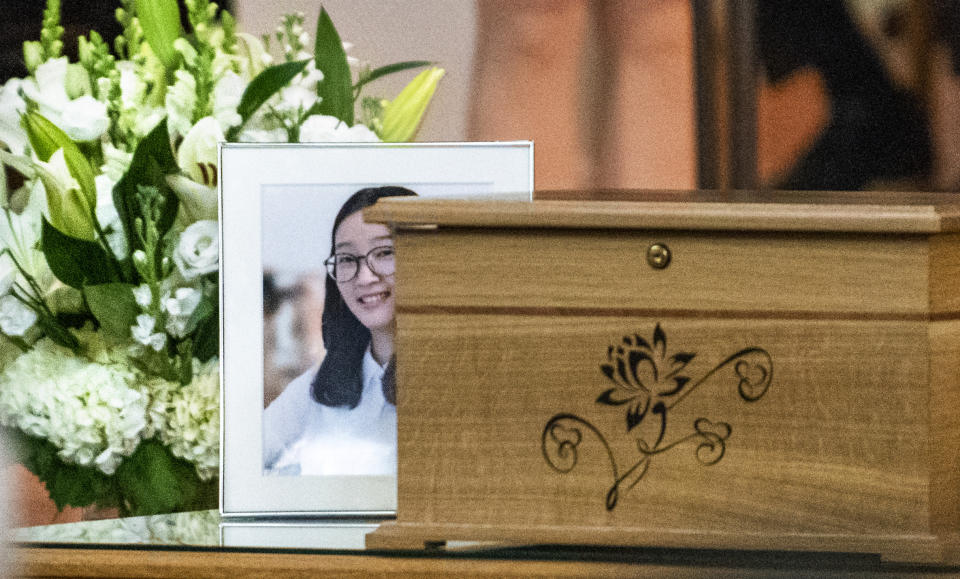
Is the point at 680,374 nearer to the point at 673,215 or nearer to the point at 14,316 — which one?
the point at 673,215

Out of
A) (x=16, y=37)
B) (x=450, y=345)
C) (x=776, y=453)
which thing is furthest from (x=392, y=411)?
(x=16, y=37)

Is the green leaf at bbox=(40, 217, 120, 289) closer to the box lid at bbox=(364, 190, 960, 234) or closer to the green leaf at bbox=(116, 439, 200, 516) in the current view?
the green leaf at bbox=(116, 439, 200, 516)

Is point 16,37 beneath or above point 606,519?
above

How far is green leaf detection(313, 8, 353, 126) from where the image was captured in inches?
36.8

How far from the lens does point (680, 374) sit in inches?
25.6

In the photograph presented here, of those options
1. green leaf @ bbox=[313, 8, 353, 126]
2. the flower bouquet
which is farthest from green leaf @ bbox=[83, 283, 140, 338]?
green leaf @ bbox=[313, 8, 353, 126]

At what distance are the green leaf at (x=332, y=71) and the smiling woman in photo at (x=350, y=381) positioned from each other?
12 centimetres

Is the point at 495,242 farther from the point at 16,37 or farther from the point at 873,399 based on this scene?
the point at 16,37

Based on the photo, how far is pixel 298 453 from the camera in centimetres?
83

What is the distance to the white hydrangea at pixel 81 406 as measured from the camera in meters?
0.83

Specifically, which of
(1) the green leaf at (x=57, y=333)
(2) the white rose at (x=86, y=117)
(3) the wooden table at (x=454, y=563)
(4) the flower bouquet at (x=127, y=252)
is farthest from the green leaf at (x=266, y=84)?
(3) the wooden table at (x=454, y=563)

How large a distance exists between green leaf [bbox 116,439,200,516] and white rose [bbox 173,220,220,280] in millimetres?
132

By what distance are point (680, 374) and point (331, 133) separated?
1.25 feet

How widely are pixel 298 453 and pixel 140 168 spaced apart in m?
0.25
